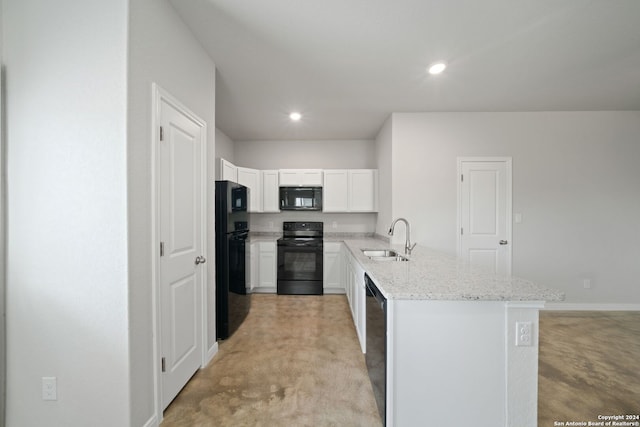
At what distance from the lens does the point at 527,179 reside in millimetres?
3318

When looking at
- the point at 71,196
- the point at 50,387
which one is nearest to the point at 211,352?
the point at 50,387

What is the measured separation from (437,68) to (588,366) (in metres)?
2.92

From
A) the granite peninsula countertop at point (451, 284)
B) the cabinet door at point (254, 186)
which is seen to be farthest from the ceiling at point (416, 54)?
the granite peninsula countertop at point (451, 284)

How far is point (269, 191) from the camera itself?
4312 millimetres

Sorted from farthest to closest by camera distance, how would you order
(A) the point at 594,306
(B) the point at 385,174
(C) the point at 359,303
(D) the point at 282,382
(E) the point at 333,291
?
(E) the point at 333,291 < (B) the point at 385,174 < (A) the point at 594,306 < (C) the point at 359,303 < (D) the point at 282,382

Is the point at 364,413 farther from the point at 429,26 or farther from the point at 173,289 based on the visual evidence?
the point at 429,26

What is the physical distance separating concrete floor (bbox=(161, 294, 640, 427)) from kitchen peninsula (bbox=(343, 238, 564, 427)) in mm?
503

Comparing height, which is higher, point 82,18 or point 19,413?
point 82,18

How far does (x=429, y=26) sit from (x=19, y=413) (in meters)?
3.41

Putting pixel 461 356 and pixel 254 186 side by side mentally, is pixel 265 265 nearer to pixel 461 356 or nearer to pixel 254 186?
pixel 254 186

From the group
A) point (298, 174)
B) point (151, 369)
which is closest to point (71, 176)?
point (151, 369)

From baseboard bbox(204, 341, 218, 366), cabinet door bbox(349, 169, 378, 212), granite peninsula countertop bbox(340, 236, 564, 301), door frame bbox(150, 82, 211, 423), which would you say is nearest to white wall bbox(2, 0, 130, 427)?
door frame bbox(150, 82, 211, 423)

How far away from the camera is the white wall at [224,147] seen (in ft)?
13.2

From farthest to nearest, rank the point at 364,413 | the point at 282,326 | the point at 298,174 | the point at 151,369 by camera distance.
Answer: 1. the point at 298,174
2. the point at 282,326
3. the point at 364,413
4. the point at 151,369
